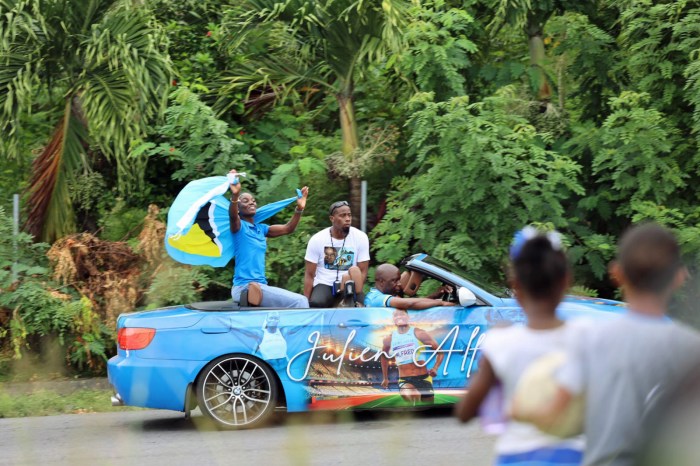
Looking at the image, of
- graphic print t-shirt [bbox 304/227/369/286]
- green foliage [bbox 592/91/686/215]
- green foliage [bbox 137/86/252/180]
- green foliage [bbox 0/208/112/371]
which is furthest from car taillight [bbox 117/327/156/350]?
green foliage [bbox 592/91/686/215]

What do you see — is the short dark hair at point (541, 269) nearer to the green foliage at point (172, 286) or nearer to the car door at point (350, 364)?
the car door at point (350, 364)

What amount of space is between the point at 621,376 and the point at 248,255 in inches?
246

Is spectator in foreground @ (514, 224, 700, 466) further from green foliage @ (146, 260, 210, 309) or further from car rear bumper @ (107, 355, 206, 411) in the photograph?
green foliage @ (146, 260, 210, 309)

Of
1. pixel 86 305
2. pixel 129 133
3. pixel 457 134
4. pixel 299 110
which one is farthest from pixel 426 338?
pixel 299 110

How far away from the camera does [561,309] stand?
8.37 m

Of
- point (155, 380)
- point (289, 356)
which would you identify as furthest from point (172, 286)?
point (289, 356)

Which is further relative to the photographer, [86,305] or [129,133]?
[129,133]

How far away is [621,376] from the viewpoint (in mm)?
3264

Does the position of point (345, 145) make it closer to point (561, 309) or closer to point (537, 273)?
point (561, 309)

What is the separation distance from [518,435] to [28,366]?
29.1 ft

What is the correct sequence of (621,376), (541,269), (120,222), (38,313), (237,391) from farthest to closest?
(120,222), (38,313), (237,391), (541,269), (621,376)

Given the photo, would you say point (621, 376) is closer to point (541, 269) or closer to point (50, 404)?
point (541, 269)

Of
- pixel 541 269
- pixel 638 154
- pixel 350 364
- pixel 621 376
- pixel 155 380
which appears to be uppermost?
pixel 638 154

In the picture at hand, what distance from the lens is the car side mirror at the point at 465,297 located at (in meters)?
8.19
